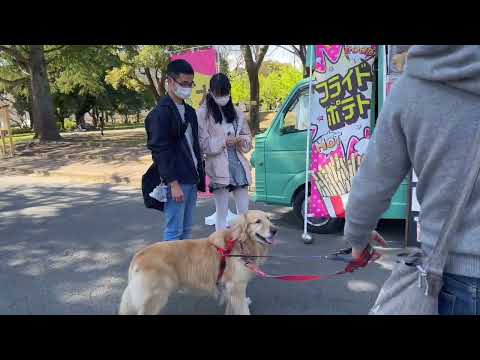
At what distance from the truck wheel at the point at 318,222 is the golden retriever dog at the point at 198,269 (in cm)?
234

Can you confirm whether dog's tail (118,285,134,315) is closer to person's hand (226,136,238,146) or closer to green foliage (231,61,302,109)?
person's hand (226,136,238,146)

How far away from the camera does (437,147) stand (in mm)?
1169

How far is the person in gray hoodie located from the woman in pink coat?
3.09 metres

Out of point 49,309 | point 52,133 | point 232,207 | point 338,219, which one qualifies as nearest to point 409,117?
point 49,309

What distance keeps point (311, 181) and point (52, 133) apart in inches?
685

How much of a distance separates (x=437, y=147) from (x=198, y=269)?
7.64ft

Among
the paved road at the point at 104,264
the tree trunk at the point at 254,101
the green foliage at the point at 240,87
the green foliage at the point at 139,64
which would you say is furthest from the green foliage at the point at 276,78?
the paved road at the point at 104,264

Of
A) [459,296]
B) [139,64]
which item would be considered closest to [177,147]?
[459,296]

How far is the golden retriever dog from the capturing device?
9.72 feet

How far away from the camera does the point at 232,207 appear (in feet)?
23.5

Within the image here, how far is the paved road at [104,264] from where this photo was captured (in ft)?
12.2

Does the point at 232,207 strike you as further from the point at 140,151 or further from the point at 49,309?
the point at 140,151

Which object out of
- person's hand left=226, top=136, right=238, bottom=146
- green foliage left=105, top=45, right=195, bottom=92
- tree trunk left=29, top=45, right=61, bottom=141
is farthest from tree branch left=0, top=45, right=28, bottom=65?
person's hand left=226, top=136, right=238, bottom=146

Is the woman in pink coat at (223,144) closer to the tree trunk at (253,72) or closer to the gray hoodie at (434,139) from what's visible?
the gray hoodie at (434,139)
